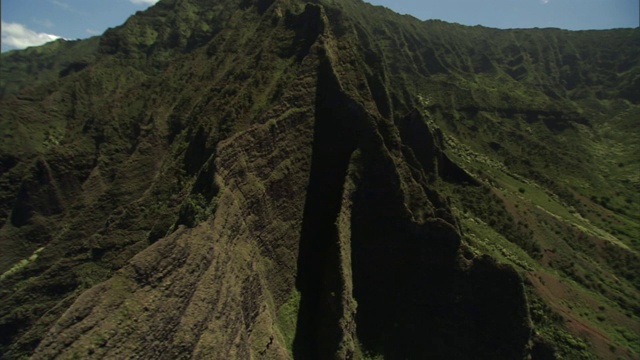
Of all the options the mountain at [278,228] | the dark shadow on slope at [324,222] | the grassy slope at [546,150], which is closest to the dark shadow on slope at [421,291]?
the mountain at [278,228]

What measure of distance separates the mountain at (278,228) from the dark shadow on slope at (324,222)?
6.1 inches

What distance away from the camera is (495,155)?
102m

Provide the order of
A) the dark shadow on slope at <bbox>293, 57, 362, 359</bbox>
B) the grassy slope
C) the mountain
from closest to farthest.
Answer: the mountain → the dark shadow on slope at <bbox>293, 57, 362, 359</bbox> → the grassy slope

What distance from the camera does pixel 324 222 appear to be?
36875 millimetres

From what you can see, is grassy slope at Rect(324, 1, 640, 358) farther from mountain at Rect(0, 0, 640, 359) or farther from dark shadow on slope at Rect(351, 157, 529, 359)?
dark shadow on slope at Rect(351, 157, 529, 359)

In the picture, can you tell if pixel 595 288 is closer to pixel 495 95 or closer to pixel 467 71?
pixel 495 95

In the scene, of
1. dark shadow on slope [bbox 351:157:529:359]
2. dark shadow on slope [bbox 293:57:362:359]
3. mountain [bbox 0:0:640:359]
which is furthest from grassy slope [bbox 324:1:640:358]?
dark shadow on slope [bbox 293:57:362:359]

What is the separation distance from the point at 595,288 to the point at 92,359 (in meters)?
61.0

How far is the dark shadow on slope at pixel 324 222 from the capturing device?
30.9m

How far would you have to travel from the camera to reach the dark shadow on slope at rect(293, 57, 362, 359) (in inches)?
1216

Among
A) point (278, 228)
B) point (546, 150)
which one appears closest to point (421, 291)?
point (278, 228)

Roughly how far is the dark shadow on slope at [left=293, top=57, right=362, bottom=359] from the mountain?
6.1 inches

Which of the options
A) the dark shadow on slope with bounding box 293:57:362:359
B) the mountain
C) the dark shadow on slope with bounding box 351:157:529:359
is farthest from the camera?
the dark shadow on slope with bounding box 351:157:529:359

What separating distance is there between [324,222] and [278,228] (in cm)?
494
